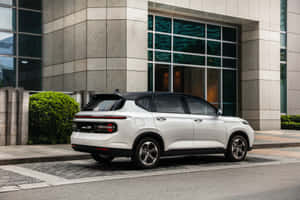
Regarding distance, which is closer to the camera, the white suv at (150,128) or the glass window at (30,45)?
the white suv at (150,128)

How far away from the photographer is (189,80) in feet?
79.1

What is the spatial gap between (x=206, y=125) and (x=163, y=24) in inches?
509

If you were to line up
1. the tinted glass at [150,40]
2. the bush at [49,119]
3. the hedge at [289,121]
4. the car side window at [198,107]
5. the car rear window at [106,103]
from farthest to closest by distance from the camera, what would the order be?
1. the hedge at [289,121]
2. the tinted glass at [150,40]
3. the bush at [49,119]
4. the car side window at [198,107]
5. the car rear window at [106,103]

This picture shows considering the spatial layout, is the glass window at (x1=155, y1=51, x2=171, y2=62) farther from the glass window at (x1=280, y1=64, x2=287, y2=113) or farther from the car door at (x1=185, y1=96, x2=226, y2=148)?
the car door at (x1=185, y1=96, x2=226, y2=148)

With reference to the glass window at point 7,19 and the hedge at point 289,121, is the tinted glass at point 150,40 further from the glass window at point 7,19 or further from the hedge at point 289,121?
the hedge at point 289,121

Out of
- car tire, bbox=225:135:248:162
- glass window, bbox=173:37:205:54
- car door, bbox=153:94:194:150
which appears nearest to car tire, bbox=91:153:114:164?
car door, bbox=153:94:194:150

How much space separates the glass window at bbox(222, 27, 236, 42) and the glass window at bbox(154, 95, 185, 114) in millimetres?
15774

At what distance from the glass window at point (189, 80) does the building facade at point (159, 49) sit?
0.06 metres

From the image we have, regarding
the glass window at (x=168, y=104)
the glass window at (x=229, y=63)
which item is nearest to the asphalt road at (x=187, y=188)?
the glass window at (x=168, y=104)

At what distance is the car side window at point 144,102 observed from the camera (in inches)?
391

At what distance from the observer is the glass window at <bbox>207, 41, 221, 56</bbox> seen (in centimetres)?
2480

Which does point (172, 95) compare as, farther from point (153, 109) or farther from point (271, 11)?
point (271, 11)

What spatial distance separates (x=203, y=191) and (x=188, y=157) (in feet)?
17.2

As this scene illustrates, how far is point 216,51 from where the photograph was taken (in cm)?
2517
